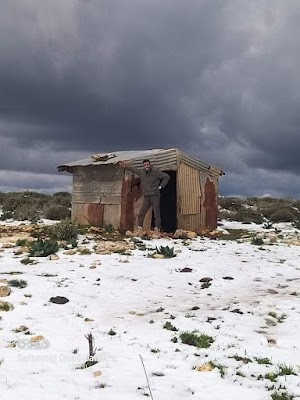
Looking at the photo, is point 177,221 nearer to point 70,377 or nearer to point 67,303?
point 67,303

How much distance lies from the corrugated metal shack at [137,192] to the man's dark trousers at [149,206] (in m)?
0.26

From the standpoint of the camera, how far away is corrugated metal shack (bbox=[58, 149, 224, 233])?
1366cm

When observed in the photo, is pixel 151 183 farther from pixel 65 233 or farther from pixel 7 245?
pixel 7 245

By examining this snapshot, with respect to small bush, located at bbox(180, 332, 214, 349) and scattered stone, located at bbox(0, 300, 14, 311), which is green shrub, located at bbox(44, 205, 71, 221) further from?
small bush, located at bbox(180, 332, 214, 349)

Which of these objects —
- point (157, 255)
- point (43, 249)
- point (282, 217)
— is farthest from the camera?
point (282, 217)

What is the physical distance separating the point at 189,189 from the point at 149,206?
2015mm

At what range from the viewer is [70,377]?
13.6 feet

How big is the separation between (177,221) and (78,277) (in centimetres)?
705

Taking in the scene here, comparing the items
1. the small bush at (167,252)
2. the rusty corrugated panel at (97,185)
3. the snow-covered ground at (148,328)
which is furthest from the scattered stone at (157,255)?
the rusty corrugated panel at (97,185)

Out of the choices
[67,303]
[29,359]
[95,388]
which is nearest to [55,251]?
[67,303]

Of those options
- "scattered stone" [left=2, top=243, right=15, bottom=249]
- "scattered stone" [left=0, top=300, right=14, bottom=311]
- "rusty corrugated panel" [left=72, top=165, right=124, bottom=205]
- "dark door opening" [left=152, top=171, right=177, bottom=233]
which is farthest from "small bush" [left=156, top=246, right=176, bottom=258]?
"dark door opening" [left=152, top=171, right=177, bottom=233]

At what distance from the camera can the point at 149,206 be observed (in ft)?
44.4

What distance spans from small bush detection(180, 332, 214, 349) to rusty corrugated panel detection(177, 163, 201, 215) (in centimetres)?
939

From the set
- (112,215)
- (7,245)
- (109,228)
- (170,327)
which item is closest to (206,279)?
(170,327)
